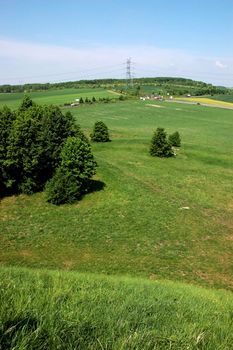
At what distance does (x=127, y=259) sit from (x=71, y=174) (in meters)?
10.6

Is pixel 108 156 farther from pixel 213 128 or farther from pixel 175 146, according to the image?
pixel 213 128

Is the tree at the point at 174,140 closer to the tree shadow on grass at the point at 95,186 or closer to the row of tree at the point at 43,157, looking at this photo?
the tree shadow on grass at the point at 95,186

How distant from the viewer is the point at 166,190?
33.3m

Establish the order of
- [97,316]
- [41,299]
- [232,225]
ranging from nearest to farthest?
[97,316] → [41,299] → [232,225]

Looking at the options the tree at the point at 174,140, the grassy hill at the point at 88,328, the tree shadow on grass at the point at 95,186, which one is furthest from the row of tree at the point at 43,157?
the tree at the point at 174,140

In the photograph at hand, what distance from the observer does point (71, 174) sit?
94.3 feet

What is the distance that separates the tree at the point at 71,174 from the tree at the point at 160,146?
19.4m

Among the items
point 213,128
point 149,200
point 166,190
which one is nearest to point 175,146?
point 166,190

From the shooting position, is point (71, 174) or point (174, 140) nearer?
point (71, 174)

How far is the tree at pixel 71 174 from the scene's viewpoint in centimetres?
2789

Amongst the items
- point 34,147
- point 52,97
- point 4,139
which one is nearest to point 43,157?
point 34,147

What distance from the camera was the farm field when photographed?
1966cm

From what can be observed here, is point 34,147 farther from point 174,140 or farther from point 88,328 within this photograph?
point 174,140

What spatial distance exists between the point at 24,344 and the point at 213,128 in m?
83.1
